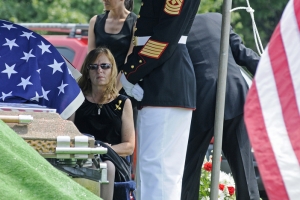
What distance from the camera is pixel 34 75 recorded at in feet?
16.7

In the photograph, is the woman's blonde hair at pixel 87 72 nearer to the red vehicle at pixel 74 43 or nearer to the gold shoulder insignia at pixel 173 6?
the gold shoulder insignia at pixel 173 6

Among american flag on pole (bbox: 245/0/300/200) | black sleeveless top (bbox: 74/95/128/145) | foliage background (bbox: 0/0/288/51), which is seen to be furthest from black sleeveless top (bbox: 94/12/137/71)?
foliage background (bbox: 0/0/288/51)

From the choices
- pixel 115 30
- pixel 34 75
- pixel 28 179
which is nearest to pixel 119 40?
pixel 115 30

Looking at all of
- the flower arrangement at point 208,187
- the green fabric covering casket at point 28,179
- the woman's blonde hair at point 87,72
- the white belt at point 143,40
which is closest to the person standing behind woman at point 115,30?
the woman's blonde hair at point 87,72

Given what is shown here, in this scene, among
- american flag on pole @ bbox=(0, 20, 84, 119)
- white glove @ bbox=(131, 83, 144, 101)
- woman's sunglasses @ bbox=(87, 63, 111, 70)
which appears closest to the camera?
american flag on pole @ bbox=(0, 20, 84, 119)

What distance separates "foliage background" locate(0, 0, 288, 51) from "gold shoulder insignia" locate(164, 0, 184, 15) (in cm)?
1103

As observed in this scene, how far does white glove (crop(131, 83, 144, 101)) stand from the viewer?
17.9 feet

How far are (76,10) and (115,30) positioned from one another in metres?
10.9

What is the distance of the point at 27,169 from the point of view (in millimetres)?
3596

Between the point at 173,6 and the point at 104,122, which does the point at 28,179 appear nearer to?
the point at 173,6

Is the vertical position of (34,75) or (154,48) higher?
(154,48)

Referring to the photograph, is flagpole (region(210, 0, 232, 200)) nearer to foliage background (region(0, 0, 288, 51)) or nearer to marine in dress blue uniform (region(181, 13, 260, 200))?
marine in dress blue uniform (region(181, 13, 260, 200))

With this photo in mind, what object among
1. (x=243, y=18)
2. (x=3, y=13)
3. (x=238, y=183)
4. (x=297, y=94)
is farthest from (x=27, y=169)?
(x=243, y=18)

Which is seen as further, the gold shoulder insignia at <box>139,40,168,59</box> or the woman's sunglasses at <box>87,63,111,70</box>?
the woman's sunglasses at <box>87,63,111,70</box>
